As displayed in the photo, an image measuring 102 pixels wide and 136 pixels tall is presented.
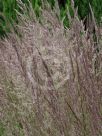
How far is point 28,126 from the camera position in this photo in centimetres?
266

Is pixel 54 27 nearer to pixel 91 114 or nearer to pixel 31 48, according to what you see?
pixel 31 48

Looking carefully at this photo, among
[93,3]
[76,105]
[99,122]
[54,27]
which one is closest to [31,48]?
[54,27]

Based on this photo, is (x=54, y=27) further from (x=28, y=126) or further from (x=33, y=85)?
(x=28, y=126)

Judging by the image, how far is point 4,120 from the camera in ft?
9.32

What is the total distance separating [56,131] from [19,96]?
11.8 inches

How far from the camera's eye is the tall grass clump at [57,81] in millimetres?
2416

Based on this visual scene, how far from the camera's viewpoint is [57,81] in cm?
241

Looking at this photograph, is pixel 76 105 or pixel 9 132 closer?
pixel 76 105

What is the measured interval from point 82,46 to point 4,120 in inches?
27.7

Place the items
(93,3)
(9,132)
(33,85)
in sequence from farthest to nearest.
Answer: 1. (93,3)
2. (9,132)
3. (33,85)

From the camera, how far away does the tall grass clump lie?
2.42 meters

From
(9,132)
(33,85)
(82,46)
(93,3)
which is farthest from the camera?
(93,3)

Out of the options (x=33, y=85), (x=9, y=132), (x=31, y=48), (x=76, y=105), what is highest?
(x=31, y=48)

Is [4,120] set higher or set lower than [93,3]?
lower
